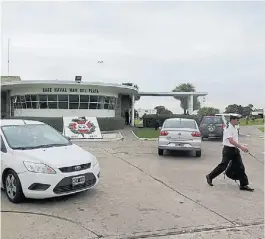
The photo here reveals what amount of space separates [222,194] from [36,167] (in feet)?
12.7

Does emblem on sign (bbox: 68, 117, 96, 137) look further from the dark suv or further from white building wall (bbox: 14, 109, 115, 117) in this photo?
white building wall (bbox: 14, 109, 115, 117)

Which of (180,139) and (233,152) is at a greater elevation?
(233,152)

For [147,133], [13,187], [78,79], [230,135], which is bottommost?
[147,133]

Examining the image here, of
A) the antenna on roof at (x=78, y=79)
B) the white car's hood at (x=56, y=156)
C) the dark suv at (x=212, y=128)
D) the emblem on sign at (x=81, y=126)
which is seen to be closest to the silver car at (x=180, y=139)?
the white car's hood at (x=56, y=156)

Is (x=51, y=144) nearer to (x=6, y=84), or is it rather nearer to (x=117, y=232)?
(x=117, y=232)

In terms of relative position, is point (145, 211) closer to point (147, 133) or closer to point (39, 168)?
point (39, 168)

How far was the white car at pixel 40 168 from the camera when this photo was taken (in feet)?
20.5

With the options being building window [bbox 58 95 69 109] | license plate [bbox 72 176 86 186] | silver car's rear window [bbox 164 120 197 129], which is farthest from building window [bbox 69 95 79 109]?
license plate [bbox 72 176 86 186]

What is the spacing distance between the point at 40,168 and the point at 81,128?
16.3 m

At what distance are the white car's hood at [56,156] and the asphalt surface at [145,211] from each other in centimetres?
74

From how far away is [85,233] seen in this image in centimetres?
494

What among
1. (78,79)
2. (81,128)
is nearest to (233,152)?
(81,128)

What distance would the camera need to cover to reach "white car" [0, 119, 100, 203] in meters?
6.25

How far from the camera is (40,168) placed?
248 inches
